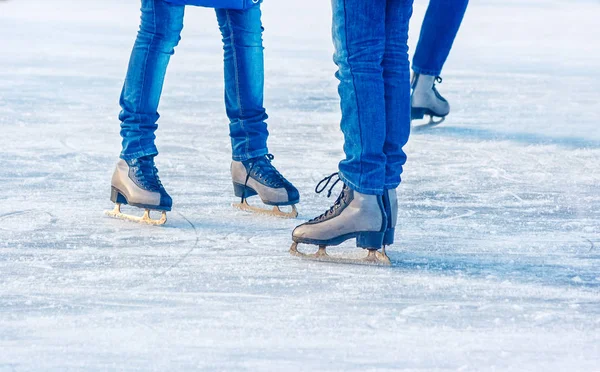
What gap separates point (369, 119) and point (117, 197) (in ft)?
2.92

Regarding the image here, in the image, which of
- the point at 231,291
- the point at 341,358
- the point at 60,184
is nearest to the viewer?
the point at 341,358

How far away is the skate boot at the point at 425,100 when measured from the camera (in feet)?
16.8

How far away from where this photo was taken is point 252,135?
3613 millimetres

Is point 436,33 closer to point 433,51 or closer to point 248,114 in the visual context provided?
point 433,51

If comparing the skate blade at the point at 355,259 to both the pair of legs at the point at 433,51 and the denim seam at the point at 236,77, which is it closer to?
the denim seam at the point at 236,77

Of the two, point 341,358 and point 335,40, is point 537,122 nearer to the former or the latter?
point 335,40

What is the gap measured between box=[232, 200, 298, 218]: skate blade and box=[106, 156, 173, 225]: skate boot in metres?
0.26

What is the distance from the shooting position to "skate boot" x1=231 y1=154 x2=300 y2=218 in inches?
138

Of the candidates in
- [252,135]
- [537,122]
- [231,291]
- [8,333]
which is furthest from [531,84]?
[8,333]

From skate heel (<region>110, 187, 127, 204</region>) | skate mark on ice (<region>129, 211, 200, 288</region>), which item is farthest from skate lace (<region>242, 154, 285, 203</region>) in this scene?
skate heel (<region>110, 187, 127, 204</region>)

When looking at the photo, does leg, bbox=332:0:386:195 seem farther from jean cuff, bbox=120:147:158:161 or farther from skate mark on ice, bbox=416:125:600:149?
skate mark on ice, bbox=416:125:600:149

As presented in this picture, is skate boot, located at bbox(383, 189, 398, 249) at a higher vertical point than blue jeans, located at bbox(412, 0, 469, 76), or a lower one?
lower

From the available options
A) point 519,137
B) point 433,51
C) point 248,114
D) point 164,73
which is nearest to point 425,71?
point 433,51

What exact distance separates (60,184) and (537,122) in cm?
222
